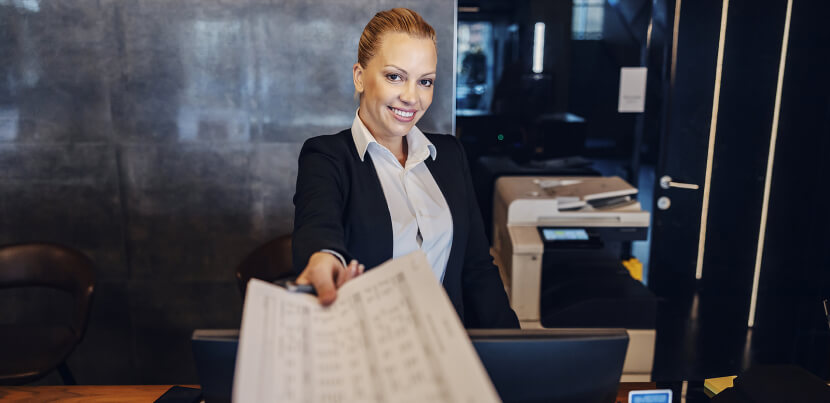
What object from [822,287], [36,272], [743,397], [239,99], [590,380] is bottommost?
[822,287]

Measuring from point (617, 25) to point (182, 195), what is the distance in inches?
98.9

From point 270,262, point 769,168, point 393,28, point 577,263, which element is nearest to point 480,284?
point 393,28

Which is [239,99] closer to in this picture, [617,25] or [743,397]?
[617,25]

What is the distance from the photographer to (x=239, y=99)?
9.36 ft

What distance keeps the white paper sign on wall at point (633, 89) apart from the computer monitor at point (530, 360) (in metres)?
2.77

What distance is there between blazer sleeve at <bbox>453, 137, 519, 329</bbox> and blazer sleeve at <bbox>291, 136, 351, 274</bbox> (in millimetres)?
383

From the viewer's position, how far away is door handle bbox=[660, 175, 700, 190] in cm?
333

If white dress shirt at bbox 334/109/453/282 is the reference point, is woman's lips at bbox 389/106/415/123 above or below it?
above

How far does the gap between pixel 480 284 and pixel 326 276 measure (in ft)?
2.71

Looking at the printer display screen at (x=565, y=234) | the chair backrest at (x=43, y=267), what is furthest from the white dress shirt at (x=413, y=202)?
the chair backrest at (x=43, y=267)

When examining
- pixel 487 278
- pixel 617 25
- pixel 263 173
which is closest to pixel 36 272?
pixel 263 173

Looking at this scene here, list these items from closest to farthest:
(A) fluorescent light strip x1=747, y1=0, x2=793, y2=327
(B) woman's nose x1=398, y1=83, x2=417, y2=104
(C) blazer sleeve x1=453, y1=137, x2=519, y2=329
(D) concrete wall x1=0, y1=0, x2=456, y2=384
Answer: (B) woman's nose x1=398, y1=83, x2=417, y2=104, (C) blazer sleeve x1=453, y1=137, x2=519, y2=329, (D) concrete wall x1=0, y1=0, x2=456, y2=384, (A) fluorescent light strip x1=747, y1=0, x2=793, y2=327

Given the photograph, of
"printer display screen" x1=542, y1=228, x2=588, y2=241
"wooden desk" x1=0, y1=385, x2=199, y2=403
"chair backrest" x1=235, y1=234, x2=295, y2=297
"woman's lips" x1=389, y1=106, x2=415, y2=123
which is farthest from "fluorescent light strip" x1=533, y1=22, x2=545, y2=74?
"wooden desk" x1=0, y1=385, x2=199, y2=403

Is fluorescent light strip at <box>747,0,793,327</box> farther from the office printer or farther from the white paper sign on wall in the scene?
the office printer
